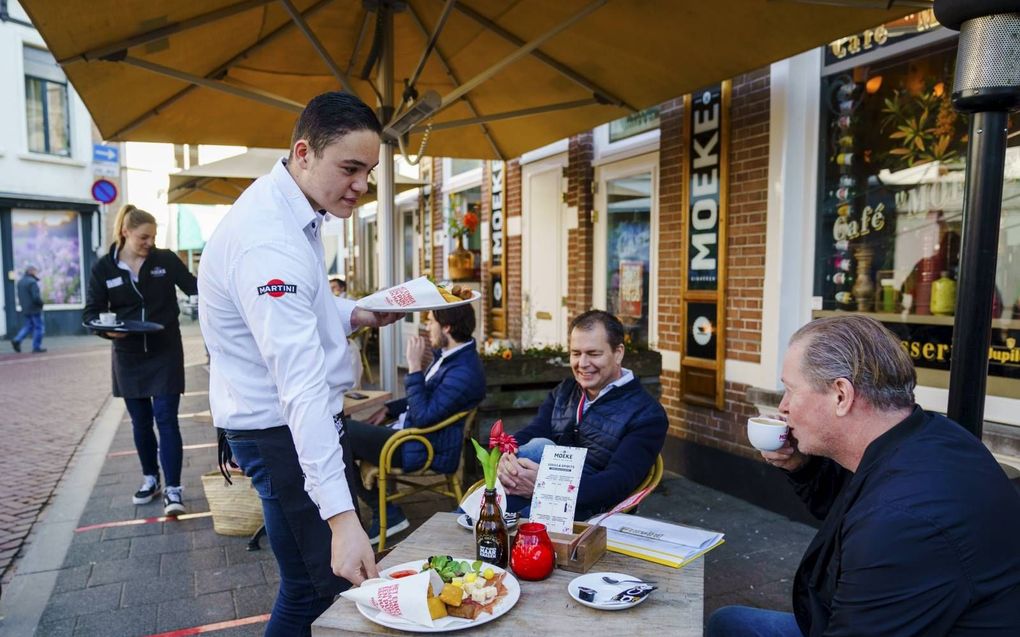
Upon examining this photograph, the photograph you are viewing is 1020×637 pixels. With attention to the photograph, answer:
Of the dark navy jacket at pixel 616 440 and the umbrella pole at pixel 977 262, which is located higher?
the umbrella pole at pixel 977 262

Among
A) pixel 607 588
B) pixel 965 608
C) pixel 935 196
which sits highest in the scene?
pixel 935 196

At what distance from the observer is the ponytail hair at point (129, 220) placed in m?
4.45

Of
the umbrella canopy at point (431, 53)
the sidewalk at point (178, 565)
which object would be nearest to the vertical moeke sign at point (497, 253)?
the umbrella canopy at point (431, 53)

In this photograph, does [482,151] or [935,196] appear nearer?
[935,196]

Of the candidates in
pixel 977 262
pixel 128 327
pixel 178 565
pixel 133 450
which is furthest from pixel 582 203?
pixel 977 262

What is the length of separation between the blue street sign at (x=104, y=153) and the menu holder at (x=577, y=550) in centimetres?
1963

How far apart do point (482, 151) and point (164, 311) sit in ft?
10.2

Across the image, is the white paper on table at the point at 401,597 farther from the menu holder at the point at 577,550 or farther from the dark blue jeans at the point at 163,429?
the dark blue jeans at the point at 163,429

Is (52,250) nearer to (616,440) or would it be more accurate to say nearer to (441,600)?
(616,440)

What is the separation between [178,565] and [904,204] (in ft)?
15.6

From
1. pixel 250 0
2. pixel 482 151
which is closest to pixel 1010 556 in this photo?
pixel 250 0

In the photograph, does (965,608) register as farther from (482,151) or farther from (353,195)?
(482,151)

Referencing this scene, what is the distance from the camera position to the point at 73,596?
11.2 ft

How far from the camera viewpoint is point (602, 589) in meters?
1.74
